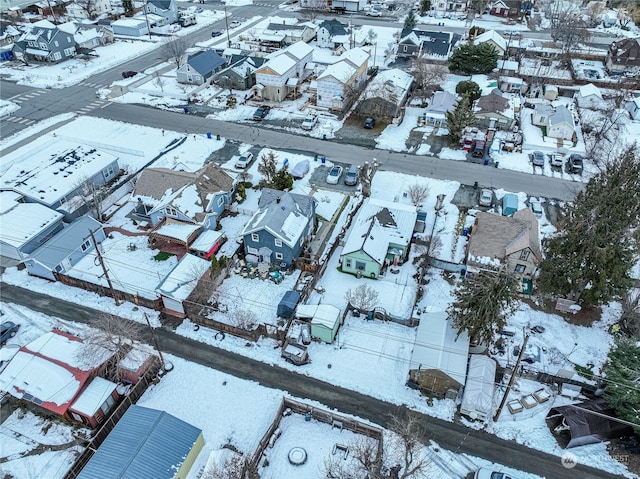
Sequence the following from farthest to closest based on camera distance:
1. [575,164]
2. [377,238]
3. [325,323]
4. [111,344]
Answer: [575,164], [377,238], [325,323], [111,344]

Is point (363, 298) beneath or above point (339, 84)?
beneath

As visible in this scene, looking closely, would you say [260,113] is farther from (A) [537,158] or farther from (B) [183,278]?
(A) [537,158]

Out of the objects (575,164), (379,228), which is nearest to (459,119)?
(575,164)

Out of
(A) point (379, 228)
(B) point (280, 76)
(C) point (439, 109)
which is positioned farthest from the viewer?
(B) point (280, 76)

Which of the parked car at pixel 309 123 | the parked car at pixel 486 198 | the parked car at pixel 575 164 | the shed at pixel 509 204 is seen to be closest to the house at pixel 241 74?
the parked car at pixel 309 123

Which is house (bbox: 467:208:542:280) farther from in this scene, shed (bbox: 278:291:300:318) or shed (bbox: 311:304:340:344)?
shed (bbox: 278:291:300:318)

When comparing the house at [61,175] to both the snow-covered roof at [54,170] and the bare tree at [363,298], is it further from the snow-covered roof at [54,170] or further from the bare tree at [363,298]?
the bare tree at [363,298]

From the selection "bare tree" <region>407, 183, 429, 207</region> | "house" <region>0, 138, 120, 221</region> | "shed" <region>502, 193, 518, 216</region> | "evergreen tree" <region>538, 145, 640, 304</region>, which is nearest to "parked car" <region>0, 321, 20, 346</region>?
"house" <region>0, 138, 120, 221</region>
